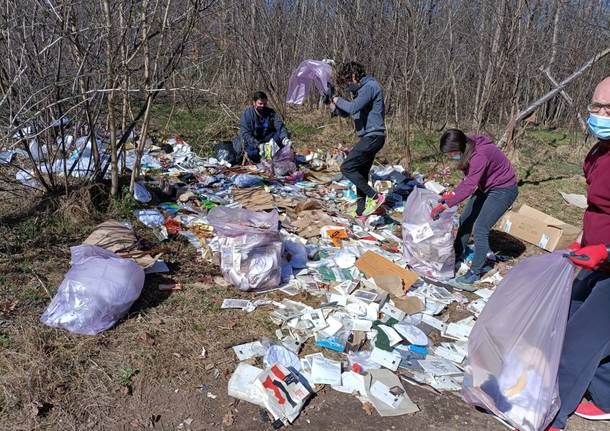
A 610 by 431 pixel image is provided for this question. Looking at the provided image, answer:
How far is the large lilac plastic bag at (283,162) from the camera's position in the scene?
6105 mm

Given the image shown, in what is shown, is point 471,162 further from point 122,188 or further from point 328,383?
point 122,188

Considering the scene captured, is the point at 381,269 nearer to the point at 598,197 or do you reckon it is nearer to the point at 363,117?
the point at 363,117

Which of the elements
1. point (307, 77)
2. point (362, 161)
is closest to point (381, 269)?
point (362, 161)

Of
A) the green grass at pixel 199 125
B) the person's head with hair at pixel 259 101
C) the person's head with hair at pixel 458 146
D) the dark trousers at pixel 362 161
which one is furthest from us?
the green grass at pixel 199 125

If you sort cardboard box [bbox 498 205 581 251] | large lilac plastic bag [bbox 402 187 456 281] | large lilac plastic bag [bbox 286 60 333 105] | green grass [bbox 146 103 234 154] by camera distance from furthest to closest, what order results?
1. green grass [bbox 146 103 234 154]
2. large lilac plastic bag [bbox 286 60 333 105]
3. cardboard box [bbox 498 205 581 251]
4. large lilac plastic bag [bbox 402 187 456 281]

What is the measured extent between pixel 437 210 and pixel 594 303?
1.53 meters

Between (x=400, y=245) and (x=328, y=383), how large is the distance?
6.94 feet

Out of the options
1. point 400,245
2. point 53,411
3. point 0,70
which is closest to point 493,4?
point 400,245

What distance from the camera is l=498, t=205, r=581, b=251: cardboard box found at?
14.3 feet

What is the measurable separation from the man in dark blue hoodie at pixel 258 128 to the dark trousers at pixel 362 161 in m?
1.63

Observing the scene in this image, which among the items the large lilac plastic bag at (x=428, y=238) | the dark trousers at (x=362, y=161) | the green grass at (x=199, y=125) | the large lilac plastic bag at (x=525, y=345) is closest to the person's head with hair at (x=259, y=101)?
the green grass at (x=199, y=125)

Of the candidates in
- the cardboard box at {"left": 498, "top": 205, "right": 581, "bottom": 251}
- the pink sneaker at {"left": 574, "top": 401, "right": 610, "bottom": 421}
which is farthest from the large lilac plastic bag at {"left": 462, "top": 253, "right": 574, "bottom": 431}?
the cardboard box at {"left": 498, "top": 205, "right": 581, "bottom": 251}

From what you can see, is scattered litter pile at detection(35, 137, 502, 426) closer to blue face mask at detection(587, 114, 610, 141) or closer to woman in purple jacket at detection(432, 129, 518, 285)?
woman in purple jacket at detection(432, 129, 518, 285)

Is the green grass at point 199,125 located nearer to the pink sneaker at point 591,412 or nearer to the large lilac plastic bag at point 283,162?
the large lilac plastic bag at point 283,162
